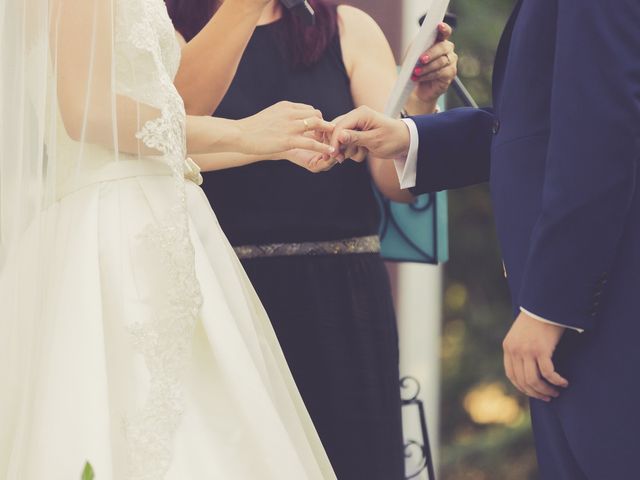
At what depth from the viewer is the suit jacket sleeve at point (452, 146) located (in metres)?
2.40

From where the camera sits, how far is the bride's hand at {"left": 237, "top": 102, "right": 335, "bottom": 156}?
2324mm

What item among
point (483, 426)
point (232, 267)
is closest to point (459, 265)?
point (483, 426)

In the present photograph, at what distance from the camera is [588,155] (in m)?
1.76

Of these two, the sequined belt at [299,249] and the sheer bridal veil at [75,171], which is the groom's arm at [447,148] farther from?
the sheer bridal veil at [75,171]

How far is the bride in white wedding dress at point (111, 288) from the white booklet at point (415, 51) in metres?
0.56

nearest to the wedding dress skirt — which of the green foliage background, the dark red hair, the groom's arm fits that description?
the groom's arm

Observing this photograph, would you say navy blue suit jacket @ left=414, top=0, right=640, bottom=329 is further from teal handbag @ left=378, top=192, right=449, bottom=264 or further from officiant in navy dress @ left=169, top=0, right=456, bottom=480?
teal handbag @ left=378, top=192, right=449, bottom=264

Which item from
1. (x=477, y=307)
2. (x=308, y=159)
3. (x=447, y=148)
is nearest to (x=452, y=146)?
(x=447, y=148)

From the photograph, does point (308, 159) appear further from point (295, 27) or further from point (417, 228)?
point (417, 228)

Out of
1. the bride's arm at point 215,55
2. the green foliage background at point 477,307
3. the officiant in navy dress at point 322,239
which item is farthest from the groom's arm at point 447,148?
the green foliage background at point 477,307

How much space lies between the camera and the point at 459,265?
24.8ft

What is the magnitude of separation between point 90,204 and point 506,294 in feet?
18.8

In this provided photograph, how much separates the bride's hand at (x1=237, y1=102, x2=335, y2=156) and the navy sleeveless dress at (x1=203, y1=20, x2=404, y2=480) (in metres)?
0.34

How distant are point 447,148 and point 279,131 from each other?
0.35 metres
